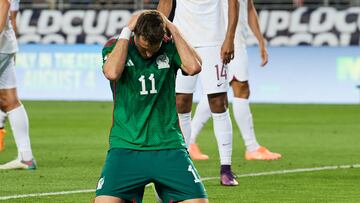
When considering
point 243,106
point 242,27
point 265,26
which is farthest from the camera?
point 265,26

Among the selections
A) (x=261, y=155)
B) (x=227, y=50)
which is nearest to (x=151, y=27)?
(x=227, y=50)

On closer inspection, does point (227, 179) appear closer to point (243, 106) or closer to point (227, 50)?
point (227, 50)

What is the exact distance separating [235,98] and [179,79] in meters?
3.02

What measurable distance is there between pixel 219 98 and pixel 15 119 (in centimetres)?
249

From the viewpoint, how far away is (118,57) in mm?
8125

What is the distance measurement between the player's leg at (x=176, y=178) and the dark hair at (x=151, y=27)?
791 mm

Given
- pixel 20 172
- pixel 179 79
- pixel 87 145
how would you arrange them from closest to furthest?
pixel 179 79, pixel 20 172, pixel 87 145

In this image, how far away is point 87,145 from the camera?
16.4m

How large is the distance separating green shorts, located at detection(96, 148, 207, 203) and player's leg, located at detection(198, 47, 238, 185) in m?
3.35

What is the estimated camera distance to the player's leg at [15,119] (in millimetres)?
12930

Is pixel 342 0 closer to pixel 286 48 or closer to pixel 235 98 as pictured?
pixel 286 48

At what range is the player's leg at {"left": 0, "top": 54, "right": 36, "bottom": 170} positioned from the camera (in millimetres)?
12930

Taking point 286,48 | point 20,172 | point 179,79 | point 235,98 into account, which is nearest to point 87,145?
point 235,98

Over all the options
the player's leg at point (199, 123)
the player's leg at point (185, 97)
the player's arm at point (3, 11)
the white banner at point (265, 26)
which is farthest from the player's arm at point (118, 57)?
the white banner at point (265, 26)
